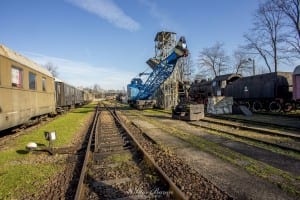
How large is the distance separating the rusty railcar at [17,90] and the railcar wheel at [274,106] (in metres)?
18.4

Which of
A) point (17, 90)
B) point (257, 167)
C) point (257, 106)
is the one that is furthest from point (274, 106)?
point (17, 90)

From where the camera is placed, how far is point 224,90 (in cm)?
3009

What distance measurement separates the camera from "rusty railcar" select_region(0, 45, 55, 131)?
321 inches

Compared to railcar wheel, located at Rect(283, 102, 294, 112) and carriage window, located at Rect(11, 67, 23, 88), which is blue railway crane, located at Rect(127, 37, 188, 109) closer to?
railcar wheel, located at Rect(283, 102, 294, 112)

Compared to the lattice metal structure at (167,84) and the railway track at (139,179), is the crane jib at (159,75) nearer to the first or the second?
the lattice metal structure at (167,84)

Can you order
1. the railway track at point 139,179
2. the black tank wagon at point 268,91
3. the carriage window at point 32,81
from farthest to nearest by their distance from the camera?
the black tank wagon at point 268,91, the carriage window at point 32,81, the railway track at point 139,179

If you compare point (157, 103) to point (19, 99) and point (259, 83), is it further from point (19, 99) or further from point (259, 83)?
point (19, 99)

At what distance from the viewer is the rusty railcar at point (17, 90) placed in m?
Answer: 8.16

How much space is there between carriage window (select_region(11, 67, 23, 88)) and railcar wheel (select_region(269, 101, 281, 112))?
19588 millimetres

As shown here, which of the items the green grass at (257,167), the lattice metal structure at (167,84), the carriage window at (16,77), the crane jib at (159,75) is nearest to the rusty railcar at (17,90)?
the carriage window at (16,77)

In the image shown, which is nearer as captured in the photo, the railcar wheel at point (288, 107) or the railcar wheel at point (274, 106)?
the railcar wheel at point (288, 107)

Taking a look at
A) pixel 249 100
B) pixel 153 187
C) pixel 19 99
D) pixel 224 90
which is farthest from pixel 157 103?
pixel 153 187

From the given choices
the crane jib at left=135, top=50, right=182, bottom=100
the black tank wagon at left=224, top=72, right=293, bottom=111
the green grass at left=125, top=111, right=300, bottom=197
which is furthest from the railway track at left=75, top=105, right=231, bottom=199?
the black tank wagon at left=224, top=72, right=293, bottom=111

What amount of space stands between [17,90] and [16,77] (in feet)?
1.63
